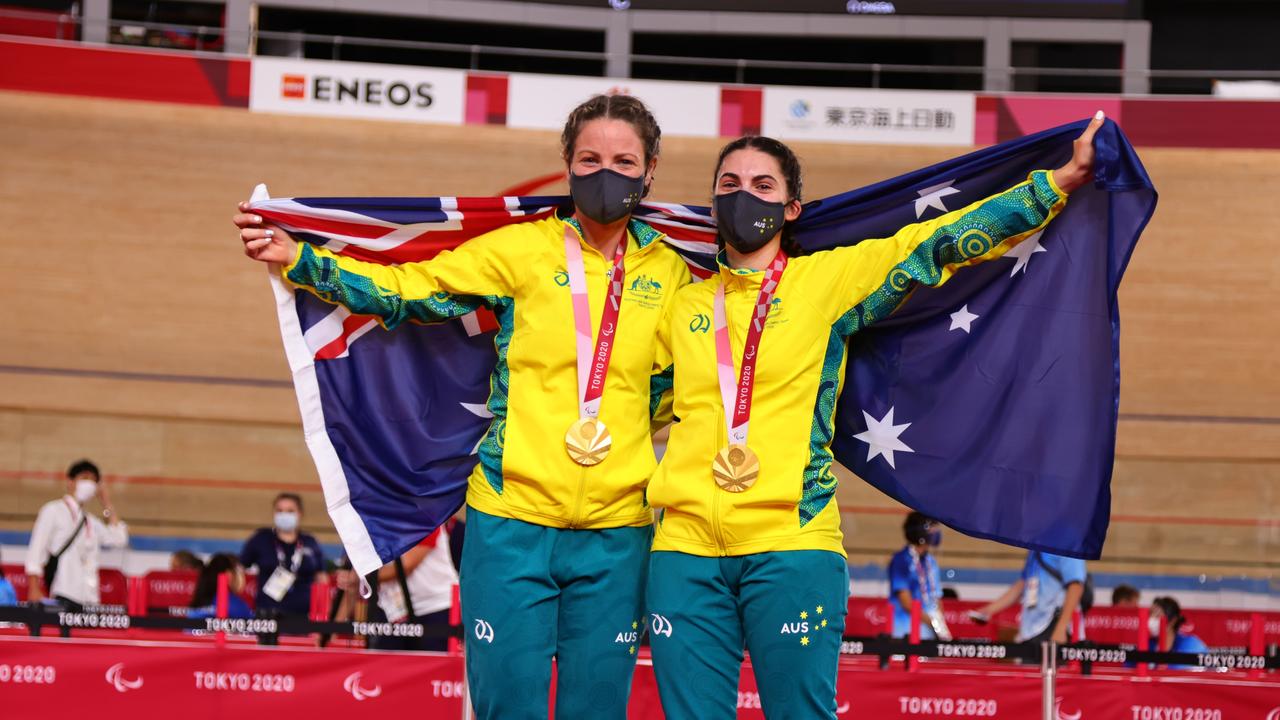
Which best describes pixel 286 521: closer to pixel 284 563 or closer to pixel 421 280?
pixel 284 563

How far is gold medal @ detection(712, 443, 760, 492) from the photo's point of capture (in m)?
3.11

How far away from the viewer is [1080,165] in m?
3.45

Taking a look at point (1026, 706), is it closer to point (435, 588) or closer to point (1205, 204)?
point (435, 588)

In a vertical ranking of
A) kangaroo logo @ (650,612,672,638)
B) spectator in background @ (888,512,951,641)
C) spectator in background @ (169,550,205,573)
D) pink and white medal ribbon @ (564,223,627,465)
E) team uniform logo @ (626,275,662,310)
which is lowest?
spectator in background @ (169,550,205,573)

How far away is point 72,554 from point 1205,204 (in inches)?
489

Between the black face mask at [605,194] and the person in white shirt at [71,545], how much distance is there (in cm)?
746

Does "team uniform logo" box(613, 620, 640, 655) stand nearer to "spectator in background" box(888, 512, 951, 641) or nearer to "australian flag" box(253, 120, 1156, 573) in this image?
"australian flag" box(253, 120, 1156, 573)

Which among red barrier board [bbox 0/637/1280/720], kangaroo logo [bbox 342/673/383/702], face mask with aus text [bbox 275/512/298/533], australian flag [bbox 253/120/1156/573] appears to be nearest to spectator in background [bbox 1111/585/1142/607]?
red barrier board [bbox 0/637/1280/720]

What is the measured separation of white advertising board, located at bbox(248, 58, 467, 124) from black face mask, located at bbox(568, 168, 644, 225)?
12317 millimetres

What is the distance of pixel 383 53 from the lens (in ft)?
61.7

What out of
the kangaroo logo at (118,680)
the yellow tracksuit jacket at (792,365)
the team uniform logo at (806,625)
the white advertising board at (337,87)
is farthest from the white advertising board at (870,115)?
the team uniform logo at (806,625)

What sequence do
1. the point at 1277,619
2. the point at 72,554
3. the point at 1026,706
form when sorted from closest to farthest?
1. the point at 1026,706
2. the point at 72,554
3. the point at 1277,619

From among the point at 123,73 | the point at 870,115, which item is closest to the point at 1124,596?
the point at 870,115

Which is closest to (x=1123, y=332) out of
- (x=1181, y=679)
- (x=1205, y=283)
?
(x=1205, y=283)
